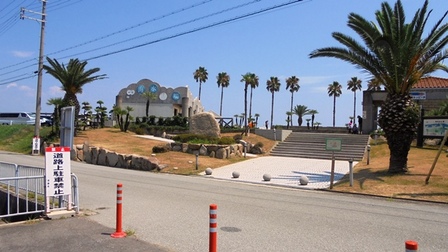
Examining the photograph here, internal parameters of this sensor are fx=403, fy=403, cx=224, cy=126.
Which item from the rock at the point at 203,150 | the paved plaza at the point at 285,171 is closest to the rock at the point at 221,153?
the rock at the point at 203,150

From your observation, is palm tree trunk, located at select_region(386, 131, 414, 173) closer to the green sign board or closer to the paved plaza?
the paved plaza

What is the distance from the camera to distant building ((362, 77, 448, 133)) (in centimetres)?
3525

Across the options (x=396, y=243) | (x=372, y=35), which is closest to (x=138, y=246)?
(x=396, y=243)

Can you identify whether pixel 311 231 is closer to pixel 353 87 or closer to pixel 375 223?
pixel 375 223

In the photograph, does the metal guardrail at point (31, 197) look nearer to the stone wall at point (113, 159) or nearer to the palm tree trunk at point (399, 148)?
the stone wall at point (113, 159)

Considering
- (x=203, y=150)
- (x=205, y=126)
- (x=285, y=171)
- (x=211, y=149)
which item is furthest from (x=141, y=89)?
(x=285, y=171)

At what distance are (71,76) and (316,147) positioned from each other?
23653mm

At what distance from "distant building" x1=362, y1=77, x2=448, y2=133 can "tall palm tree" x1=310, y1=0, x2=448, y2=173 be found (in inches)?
686

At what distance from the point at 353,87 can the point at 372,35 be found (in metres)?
65.0

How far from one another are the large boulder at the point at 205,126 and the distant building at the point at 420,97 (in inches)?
552

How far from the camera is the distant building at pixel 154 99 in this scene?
58.1m

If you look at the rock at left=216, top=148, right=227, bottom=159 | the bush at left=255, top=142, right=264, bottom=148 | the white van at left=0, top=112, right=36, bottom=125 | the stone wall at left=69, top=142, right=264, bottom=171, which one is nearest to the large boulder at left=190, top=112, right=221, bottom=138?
the stone wall at left=69, top=142, right=264, bottom=171

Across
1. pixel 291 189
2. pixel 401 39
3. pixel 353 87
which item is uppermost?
pixel 353 87

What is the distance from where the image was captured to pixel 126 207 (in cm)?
1075
